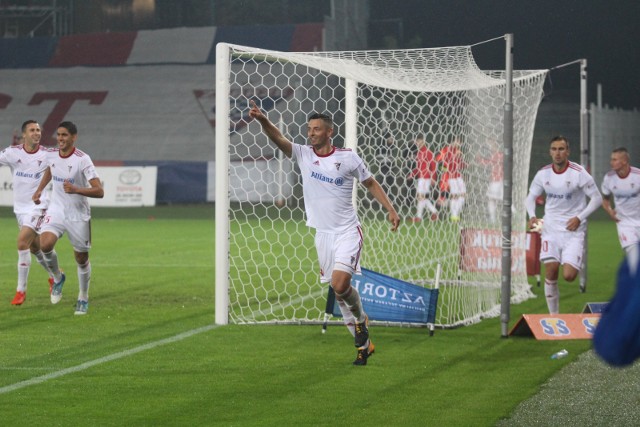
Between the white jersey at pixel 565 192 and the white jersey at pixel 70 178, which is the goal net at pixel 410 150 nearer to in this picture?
the white jersey at pixel 565 192

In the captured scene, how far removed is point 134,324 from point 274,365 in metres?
2.62

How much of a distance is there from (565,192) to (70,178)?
15.6 feet

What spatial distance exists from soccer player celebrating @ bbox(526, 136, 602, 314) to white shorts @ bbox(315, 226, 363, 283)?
2.44 m

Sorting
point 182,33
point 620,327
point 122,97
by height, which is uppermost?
point 182,33

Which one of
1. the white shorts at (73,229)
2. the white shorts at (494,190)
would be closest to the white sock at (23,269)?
the white shorts at (73,229)

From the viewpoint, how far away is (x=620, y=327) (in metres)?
2.40

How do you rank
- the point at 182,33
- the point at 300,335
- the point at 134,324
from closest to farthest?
the point at 300,335, the point at 134,324, the point at 182,33

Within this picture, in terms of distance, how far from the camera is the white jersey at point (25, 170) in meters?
12.3

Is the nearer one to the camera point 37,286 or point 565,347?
point 565,347

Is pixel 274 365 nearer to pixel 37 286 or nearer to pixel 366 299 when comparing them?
pixel 366 299

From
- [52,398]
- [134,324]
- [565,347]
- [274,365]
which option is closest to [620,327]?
[52,398]

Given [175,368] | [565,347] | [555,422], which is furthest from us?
[565,347]

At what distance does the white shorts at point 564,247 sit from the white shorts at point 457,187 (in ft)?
5.00

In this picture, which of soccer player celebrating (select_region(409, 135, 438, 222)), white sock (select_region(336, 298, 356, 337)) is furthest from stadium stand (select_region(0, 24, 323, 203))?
white sock (select_region(336, 298, 356, 337))
